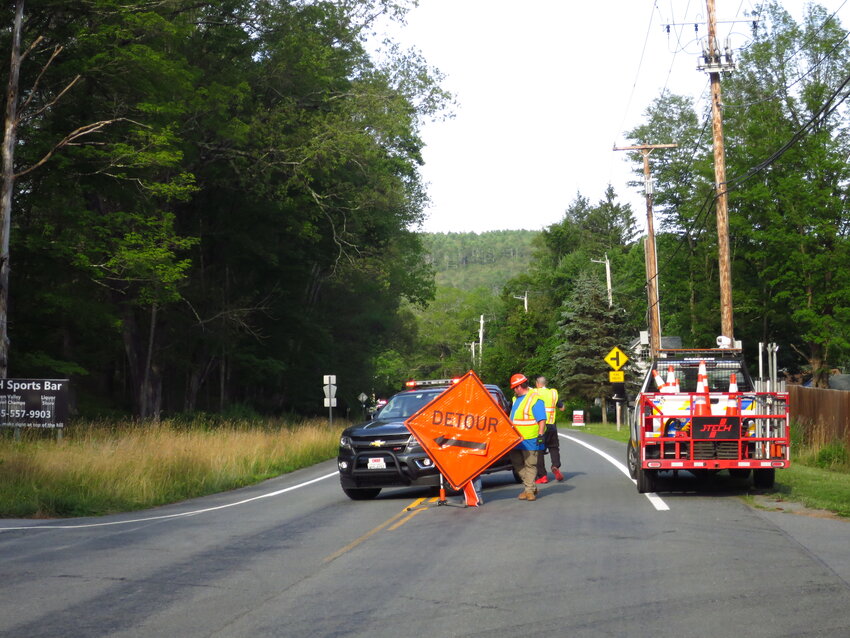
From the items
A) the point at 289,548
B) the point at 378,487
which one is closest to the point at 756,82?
the point at 378,487

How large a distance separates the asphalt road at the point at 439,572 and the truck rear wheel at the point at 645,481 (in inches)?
21.3

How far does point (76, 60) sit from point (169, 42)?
4619 mm

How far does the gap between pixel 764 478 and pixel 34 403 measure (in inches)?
560

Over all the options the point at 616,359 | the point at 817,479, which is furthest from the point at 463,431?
the point at 616,359

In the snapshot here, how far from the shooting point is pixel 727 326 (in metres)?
26.6

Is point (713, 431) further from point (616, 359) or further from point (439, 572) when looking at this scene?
point (616, 359)

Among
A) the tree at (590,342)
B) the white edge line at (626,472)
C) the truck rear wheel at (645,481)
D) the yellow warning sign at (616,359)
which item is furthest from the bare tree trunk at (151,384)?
the tree at (590,342)

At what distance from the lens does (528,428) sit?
50.0 ft

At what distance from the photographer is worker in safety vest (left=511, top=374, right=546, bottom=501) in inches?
596

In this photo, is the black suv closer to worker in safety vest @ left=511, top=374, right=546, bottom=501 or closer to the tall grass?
worker in safety vest @ left=511, top=374, right=546, bottom=501

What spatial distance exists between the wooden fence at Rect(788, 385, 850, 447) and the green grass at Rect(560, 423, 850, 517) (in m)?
0.39

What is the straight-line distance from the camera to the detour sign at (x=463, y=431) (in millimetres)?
14875

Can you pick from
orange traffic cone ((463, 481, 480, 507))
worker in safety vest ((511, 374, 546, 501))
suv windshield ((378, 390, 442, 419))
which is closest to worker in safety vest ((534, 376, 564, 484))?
suv windshield ((378, 390, 442, 419))

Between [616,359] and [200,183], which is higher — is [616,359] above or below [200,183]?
below
